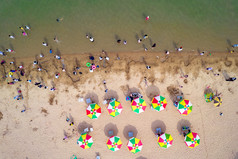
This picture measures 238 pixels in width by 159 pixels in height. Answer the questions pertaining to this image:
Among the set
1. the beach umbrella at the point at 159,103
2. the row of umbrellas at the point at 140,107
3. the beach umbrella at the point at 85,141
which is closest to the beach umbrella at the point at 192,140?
the row of umbrellas at the point at 140,107

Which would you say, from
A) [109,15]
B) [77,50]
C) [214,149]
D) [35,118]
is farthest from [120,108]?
[214,149]

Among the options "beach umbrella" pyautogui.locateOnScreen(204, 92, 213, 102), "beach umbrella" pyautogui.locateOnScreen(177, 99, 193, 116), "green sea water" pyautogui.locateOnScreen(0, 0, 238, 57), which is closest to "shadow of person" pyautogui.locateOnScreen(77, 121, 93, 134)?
"green sea water" pyautogui.locateOnScreen(0, 0, 238, 57)

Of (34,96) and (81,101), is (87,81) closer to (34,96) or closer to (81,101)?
(81,101)

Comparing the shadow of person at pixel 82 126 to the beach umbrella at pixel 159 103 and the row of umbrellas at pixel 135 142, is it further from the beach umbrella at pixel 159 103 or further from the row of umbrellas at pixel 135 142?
the beach umbrella at pixel 159 103

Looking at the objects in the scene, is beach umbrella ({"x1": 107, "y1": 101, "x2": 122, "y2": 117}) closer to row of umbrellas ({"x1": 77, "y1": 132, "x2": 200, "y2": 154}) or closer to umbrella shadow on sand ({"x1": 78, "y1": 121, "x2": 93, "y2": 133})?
row of umbrellas ({"x1": 77, "y1": 132, "x2": 200, "y2": 154})

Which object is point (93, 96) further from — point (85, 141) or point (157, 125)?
point (157, 125)

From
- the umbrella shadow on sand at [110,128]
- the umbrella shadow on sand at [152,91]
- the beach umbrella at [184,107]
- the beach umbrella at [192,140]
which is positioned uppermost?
the umbrella shadow on sand at [152,91]
